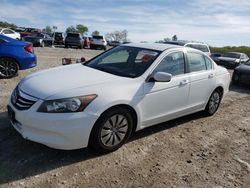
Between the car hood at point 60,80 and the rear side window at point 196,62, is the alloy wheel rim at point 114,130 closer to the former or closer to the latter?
the car hood at point 60,80

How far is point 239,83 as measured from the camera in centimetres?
1109

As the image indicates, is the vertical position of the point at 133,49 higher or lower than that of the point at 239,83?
higher

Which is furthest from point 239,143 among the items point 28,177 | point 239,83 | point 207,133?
point 239,83

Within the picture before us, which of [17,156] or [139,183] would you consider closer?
[139,183]

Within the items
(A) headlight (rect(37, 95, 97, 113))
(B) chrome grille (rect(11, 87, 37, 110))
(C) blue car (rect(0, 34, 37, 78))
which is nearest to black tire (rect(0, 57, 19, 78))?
(C) blue car (rect(0, 34, 37, 78))

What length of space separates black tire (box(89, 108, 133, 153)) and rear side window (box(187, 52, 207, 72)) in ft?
6.11

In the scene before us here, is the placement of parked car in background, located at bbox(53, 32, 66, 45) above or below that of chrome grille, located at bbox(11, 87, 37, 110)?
below

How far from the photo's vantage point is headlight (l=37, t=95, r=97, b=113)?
11.9 ft

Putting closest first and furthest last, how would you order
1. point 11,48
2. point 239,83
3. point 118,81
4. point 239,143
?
point 118,81 < point 239,143 < point 11,48 < point 239,83

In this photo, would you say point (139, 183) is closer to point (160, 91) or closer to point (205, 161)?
point (205, 161)

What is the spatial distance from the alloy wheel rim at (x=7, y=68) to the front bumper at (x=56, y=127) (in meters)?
5.28

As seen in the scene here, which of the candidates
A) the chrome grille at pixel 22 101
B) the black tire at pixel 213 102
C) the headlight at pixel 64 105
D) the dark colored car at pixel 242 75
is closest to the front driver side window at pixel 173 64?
the black tire at pixel 213 102

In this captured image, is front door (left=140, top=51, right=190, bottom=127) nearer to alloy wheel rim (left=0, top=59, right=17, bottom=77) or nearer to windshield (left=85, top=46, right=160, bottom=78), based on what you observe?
windshield (left=85, top=46, right=160, bottom=78)

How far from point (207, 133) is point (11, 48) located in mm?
6200
